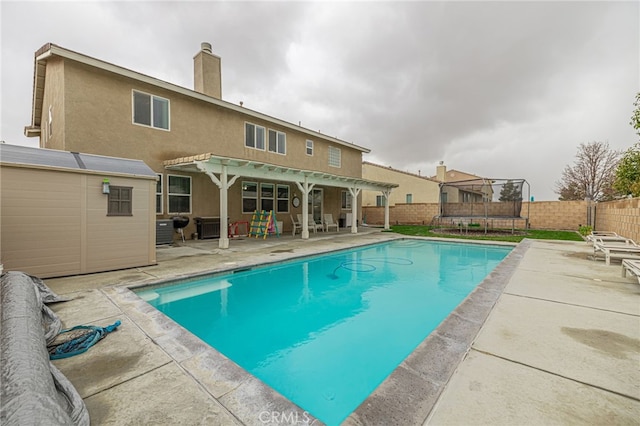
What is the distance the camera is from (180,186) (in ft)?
31.4

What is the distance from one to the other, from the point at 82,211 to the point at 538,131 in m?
23.1

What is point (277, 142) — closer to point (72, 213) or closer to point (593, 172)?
point (72, 213)

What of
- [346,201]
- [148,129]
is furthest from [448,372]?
[346,201]

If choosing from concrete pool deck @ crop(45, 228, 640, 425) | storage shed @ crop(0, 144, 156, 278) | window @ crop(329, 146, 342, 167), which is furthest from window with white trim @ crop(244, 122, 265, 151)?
concrete pool deck @ crop(45, 228, 640, 425)

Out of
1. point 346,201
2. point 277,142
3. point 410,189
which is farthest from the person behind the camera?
point 410,189

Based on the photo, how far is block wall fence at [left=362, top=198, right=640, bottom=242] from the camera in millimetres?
7647

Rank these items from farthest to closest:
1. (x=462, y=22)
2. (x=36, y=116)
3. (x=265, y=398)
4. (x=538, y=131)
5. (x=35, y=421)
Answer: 1. (x=538, y=131)
2. (x=36, y=116)
3. (x=462, y=22)
4. (x=265, y=398)
5. (x=35, y=421)

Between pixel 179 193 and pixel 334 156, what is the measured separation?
31.7ft

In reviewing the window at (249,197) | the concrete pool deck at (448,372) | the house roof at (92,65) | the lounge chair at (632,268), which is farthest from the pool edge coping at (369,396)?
the window at (249,197)

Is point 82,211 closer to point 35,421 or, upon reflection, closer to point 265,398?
point 35,421

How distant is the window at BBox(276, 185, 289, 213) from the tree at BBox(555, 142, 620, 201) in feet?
74.0

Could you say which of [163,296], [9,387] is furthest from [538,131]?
[9,387]

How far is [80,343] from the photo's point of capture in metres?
2.41

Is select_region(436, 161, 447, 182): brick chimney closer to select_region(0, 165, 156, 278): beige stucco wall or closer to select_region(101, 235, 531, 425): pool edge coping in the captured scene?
select_region(101, 235, 531, 425): pool edge coping
